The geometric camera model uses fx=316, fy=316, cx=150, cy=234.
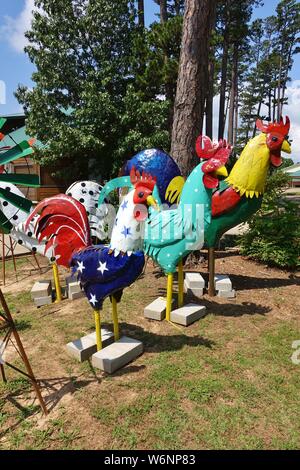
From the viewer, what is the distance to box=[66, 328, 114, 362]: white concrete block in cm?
376

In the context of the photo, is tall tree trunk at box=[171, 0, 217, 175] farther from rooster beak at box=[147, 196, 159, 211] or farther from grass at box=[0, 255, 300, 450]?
rooster beak at box=[147, 196, 159, 211]

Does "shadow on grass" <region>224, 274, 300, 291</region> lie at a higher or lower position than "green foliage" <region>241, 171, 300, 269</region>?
lower

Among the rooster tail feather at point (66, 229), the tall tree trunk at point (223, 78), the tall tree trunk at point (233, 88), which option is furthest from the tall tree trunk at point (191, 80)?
the tall tree trunk at point (233, 88)

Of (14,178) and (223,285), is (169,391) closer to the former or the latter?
(14,178)

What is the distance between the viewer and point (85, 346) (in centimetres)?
383

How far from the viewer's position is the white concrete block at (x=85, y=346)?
376 centimetres

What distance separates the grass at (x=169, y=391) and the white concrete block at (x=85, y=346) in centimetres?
11

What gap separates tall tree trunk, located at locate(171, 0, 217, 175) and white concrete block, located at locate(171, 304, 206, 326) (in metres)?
3.38

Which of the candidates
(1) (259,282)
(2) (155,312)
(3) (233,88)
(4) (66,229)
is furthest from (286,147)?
(3) (233,88)

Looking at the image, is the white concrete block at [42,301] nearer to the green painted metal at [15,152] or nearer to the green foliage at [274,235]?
the green painted metal at [15,152]

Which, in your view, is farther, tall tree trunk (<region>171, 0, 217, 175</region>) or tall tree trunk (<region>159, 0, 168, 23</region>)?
tall tree trunk (<region>159, 0, 168, 23</region>)

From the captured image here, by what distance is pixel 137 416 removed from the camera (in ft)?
9.55

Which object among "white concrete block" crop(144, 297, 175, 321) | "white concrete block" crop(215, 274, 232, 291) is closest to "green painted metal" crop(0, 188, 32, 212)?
"white concrete block" crop(144, 297, 175, 321)
